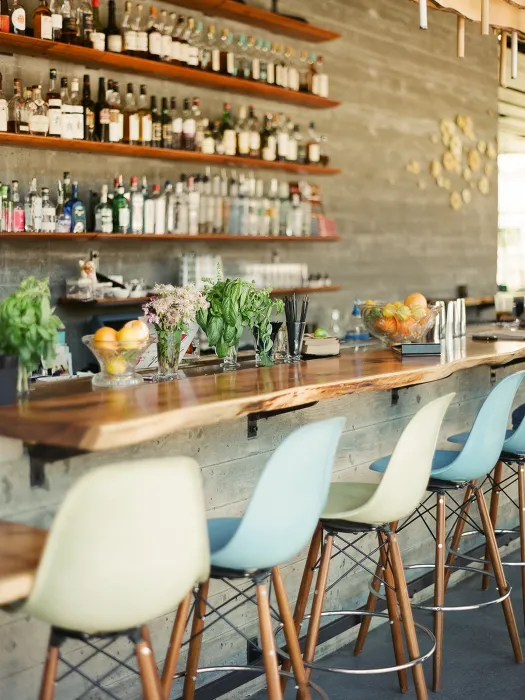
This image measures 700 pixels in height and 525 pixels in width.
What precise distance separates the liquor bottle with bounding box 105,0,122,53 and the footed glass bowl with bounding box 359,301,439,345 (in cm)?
212

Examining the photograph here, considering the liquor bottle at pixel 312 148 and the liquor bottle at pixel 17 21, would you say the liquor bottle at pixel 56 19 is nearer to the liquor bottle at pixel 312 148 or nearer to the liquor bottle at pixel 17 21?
the liquor bottle at pixel 17 21

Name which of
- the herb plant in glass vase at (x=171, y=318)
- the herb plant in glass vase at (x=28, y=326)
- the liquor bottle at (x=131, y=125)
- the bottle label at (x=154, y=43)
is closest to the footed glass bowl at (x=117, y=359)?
the herb plant in glass vase at (x=171, y=318)

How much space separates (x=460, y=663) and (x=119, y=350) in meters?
1.72

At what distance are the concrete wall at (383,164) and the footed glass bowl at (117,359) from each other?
2.30m

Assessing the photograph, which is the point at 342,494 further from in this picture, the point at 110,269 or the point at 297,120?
the point at 297,120

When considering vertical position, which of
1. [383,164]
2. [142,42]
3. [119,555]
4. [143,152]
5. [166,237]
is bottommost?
[119,555]

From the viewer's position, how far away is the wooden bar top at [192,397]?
1.97 metres

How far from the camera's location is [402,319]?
3590 mm

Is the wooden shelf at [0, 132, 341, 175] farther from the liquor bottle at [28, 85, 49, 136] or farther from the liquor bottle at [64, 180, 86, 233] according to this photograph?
the liquor bottle at [64, 180, 86, 233]

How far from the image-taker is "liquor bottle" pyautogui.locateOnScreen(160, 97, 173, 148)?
5145 mm

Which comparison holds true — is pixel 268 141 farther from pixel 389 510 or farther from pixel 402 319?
pixel 389 510

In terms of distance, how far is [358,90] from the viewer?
689 centimetres

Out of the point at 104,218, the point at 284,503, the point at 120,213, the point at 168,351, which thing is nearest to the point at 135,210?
the point at 120,213

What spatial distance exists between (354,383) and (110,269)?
269cm
